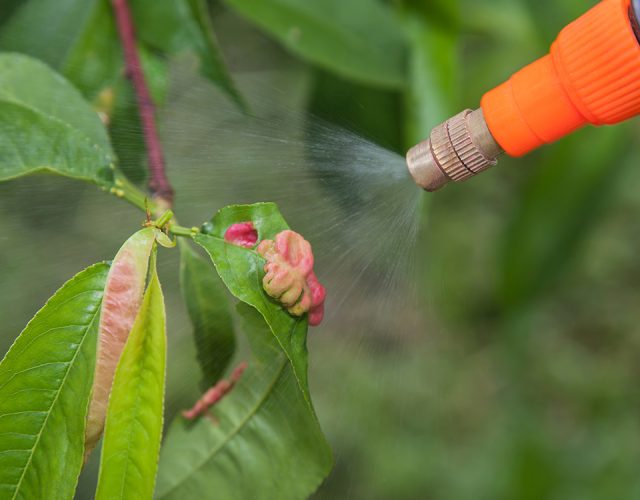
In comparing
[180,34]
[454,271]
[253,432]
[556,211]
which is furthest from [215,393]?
[454,271]

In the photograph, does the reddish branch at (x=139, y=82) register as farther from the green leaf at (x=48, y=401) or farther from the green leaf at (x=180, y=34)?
the green leaf at (x=48, y=401)

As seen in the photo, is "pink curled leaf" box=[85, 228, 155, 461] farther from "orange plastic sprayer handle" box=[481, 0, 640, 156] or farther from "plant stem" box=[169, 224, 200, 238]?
"orange plastic sprayer handle" box=[481, 0, 640, 156]

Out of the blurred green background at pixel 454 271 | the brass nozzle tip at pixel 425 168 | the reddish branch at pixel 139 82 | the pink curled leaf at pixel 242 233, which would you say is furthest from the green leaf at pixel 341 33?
the pink curled leaf at pixel 242 233

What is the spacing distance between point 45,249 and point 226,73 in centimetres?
48

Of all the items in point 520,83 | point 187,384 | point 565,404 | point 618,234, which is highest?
point 520,83

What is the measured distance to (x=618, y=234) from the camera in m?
3.19

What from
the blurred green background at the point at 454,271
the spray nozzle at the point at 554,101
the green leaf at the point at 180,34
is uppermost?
the green leaf at the point at 180,34

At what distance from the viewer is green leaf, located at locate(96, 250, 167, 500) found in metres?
0.83

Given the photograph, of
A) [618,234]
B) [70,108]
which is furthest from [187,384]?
[618,234]

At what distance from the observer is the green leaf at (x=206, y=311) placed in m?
1.07

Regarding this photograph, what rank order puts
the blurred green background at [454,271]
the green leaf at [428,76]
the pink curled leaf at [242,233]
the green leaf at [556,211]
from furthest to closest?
the green leaf at [556,211] → the green leaf at [428,76] → the blurred green background at [454,271] → the pink curled leaf at [242,233]

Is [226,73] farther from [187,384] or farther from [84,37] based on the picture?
[187,384]

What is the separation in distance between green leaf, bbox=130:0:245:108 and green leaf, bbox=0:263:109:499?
69 cm

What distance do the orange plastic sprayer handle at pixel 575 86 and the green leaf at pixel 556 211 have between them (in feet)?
4.16
